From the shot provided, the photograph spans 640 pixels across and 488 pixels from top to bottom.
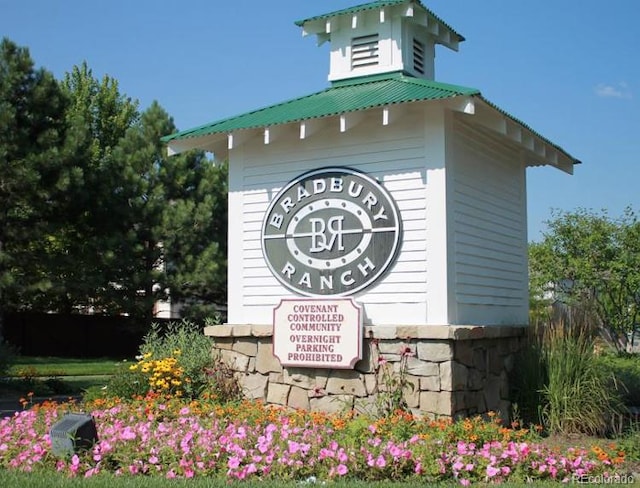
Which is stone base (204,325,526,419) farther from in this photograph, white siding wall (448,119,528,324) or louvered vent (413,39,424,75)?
louvered vent (413,39,424,75)

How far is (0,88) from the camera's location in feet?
65.0

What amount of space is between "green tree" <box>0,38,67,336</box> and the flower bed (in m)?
13.2

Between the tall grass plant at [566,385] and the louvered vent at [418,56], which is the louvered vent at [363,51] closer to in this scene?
the louvered vent at [418,56]

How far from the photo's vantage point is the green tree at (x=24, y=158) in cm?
1975

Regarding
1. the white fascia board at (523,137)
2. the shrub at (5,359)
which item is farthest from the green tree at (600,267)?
the shrub at (5,359)

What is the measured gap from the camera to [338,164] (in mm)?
9625

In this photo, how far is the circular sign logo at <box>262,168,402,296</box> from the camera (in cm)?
918

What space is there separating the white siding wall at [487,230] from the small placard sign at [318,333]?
47.0 inches

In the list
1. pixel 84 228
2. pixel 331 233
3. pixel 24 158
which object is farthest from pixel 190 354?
pixel 84 228

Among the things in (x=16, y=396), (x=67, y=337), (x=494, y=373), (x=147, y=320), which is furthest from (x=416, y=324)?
(x=67, y=337)

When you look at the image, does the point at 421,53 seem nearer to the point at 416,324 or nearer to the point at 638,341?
the point at 416,324

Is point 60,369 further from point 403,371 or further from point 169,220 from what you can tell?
point 403,371

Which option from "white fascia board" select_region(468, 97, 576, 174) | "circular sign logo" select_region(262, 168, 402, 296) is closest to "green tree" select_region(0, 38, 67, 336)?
"circular sign logo" select_region(262, 168, 402, 296)

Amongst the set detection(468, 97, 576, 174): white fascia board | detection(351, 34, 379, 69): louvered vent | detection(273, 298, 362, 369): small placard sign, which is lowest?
detection(273, 298, 362, 369): small placard sign
